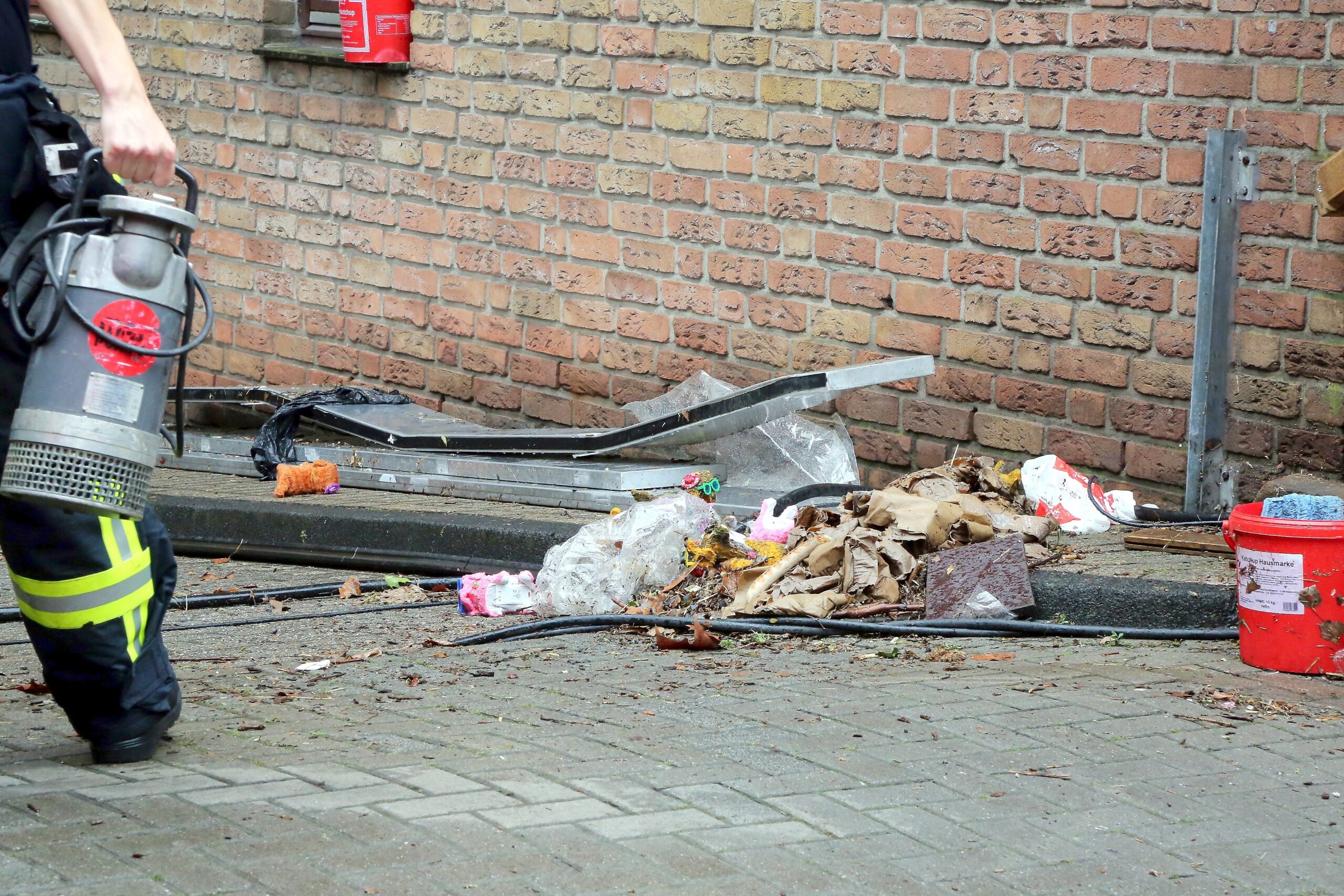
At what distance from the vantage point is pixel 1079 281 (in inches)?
219

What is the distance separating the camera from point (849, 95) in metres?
6.10

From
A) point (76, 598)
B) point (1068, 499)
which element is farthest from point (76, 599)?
point (1068, 499)

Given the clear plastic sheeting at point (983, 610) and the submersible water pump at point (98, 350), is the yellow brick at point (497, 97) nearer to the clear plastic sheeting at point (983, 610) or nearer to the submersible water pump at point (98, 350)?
the clear plastic sheeting at point (983, 610)

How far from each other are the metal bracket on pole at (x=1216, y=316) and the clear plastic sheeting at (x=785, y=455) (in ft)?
4.52

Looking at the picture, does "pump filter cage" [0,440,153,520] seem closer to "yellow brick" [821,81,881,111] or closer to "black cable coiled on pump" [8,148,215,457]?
"black cable coiled on pump" [8,148,215,457]

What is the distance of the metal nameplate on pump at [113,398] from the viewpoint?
2.79 m

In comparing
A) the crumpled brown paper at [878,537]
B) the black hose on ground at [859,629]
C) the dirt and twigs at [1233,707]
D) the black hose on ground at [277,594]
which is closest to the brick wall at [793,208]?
the crumpled brown paper at [878,537]

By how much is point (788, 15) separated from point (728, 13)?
0.31 metres

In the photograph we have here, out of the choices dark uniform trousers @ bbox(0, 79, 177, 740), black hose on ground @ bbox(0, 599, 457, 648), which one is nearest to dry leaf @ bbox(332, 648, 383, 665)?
black hose on ground @ bbox(0, 599, 457, 648)

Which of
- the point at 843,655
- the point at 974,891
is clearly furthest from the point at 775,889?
the point at 843,655

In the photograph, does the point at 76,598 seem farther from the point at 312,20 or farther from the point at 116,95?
the point at 312,20

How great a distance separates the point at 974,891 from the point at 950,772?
54 centimetres

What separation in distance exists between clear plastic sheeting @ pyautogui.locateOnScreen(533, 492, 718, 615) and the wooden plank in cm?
138

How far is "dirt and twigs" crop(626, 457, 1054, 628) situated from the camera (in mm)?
4672
